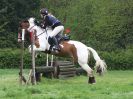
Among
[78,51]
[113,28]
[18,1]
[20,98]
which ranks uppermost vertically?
[18,1]

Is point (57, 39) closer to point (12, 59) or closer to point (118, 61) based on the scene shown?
point (12, 59)

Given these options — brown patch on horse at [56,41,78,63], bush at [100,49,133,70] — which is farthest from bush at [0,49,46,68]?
brown patch on horse at [56,41,78,63]

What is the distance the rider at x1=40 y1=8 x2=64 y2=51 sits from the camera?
15938mm

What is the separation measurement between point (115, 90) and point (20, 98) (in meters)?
2.69

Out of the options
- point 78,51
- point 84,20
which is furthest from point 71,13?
point 78,51

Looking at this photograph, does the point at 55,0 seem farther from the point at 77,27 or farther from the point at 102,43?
the point at 102,43

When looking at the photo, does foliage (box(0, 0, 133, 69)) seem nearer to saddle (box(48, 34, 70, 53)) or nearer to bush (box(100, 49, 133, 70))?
bush (box(100, 49, 133, 70))

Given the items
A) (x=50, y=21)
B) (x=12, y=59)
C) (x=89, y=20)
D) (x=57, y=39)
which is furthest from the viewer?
(x=89, y=20)

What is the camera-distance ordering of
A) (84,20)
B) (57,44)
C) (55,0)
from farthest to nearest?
(55,0) < (84,20) < (57,44)

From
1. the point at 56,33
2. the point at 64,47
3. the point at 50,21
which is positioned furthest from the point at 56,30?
the point at 64,47

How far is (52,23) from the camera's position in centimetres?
1620

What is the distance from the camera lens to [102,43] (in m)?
41.4

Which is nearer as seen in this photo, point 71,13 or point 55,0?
point 71,13

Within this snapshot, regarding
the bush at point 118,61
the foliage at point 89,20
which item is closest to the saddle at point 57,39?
the bush at point 118,61
